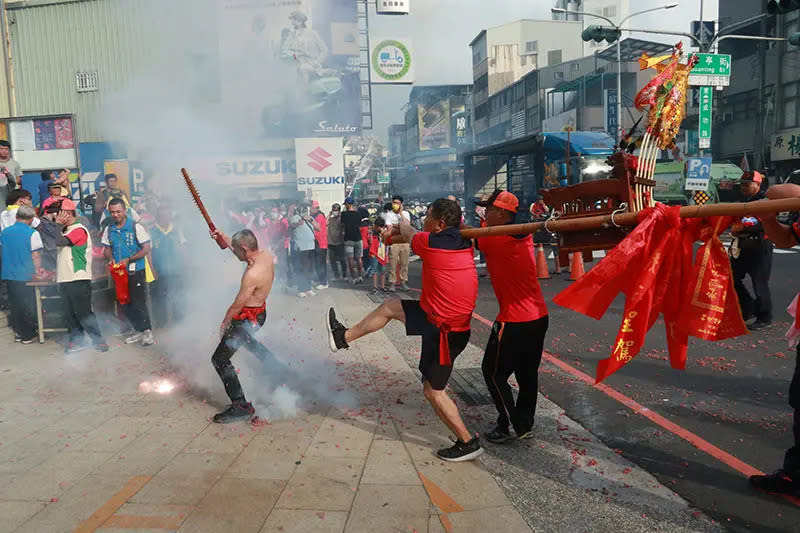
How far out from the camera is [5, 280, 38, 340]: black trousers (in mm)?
7336

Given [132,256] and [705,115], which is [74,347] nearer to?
[132,256]

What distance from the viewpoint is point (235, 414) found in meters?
4.38

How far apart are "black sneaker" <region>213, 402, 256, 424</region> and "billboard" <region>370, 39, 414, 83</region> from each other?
78.8ft

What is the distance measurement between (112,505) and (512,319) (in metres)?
2.55

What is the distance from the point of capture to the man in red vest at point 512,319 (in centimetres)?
380

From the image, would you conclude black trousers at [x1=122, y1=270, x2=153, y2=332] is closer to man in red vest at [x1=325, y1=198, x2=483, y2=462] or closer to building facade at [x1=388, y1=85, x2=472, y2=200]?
man in red vest at [x1=325, y1=198, x2=483, y2=462]

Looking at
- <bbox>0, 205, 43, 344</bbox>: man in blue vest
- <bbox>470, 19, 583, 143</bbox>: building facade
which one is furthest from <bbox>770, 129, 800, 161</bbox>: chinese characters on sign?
<bbox>470, 19, 583, 143</bbox>: building facade

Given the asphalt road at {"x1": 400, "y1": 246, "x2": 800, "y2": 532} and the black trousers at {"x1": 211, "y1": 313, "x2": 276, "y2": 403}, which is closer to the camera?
the asphalt road at {"x1": 400, "y1": 246, "x2": 800, "y2": 532}

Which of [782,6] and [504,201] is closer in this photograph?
[504,201]

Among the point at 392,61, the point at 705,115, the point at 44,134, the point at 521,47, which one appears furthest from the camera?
the point at 521,47

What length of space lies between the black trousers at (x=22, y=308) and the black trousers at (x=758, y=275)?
8580 millimetres

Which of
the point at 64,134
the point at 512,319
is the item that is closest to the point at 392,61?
the point at 64,134

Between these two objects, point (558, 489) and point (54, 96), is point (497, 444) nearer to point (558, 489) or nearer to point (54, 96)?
point (558, 489)

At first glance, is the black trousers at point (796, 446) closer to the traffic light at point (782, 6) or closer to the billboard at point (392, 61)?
the traffic light at point (782, 6)
